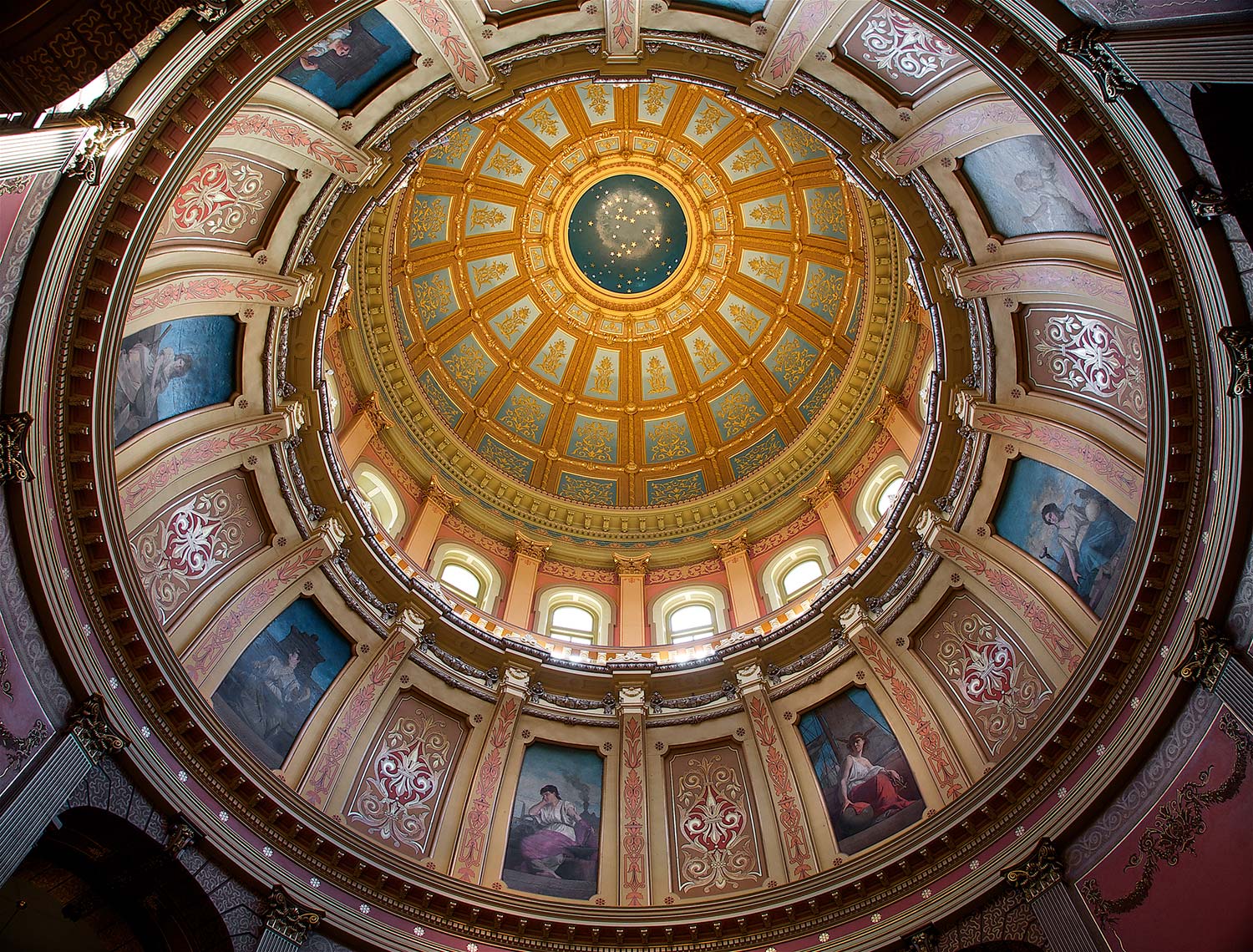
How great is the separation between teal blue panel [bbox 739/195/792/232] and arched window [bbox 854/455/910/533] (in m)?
10.4

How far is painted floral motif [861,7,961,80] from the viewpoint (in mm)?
15273

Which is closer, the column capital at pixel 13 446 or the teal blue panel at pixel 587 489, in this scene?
the column capital at pixel 13 446

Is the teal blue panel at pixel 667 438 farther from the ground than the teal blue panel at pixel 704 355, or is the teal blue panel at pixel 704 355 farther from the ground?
the teal blue panel at pixel 704 355

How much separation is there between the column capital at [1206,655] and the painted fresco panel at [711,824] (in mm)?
9791

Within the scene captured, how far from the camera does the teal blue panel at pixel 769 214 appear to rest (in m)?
31.2

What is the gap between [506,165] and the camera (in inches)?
1230

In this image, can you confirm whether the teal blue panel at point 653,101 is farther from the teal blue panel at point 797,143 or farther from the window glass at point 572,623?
the window glass at point 572,623

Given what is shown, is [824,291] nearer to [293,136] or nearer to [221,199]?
[293,136]

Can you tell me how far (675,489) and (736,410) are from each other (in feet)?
12.4

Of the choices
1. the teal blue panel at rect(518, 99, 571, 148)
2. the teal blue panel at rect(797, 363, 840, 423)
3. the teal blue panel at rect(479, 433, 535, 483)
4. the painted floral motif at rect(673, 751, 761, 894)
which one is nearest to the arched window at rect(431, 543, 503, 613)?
the teal blue panel at rect(479, 433, 535, 483)

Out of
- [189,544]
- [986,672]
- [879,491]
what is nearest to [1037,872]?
[986,672]

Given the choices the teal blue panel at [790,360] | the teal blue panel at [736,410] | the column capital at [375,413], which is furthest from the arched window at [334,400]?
the teal blue panel at [790,360]

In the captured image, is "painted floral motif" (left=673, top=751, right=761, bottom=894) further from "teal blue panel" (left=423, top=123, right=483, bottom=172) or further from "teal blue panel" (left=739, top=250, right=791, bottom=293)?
"teal blue panel" (left=423, top=123, right=483, bottom=172)

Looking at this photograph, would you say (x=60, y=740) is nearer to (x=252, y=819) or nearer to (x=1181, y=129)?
(x=252, y=819)
